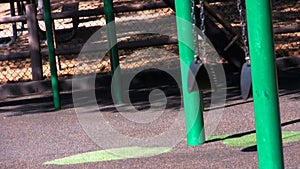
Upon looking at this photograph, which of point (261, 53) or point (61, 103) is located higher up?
point (261, 53)

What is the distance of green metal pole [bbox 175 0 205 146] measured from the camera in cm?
752

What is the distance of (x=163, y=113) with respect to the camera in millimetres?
9922

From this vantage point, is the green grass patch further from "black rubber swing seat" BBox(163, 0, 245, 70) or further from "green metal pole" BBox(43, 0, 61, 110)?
"black rubber swing seat" BBox(163, 0, 245, 70)

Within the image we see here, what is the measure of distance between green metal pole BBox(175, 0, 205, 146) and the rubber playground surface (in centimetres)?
15

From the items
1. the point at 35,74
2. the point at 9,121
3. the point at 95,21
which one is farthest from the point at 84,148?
the point at 95,21

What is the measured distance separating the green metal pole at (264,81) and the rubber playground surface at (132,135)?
216cm

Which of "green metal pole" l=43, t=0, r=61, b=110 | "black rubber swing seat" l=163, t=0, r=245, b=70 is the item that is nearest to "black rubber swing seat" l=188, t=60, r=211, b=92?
"green metal pole" l=43, t=0, r=61, b=110

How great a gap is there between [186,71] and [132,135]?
1350mm

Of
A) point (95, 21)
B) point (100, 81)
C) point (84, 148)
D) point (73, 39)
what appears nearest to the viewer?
point (84, 148)

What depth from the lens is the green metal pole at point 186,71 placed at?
24.7 feet

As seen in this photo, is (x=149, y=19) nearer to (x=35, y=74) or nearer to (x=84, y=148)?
(x=35, y=74)

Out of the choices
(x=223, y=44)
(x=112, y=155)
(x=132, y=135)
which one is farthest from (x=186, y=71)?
(x=223, y=44)

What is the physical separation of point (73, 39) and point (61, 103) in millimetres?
6187

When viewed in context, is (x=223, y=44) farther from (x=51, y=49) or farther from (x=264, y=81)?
(x=264, y=81)
